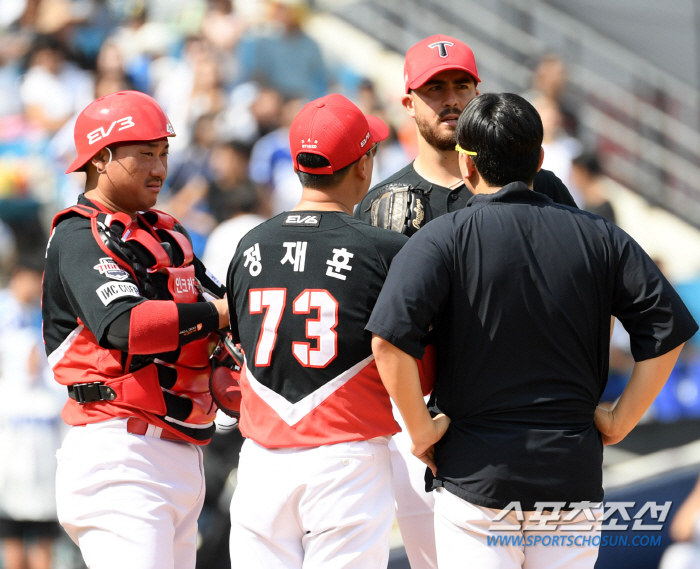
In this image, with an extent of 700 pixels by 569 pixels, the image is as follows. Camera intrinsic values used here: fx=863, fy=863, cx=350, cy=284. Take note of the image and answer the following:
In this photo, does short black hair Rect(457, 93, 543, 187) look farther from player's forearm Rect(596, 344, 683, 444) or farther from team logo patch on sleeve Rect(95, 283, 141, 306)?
team logo patch on sleeve Rect(95, 283, 141, 306)

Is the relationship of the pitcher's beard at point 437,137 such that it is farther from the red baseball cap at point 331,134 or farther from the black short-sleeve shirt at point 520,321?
the black short-sleeve shirt at point 520,321

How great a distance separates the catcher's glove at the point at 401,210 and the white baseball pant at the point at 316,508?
0.79m

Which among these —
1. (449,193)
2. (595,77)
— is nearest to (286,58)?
(595,77)

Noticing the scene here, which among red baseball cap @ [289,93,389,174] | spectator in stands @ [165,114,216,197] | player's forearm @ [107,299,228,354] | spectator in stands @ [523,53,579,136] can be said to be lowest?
spectator in stands @ [165,114,216,197]

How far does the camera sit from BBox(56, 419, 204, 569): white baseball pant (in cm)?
272

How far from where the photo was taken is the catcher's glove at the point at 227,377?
2.91 m

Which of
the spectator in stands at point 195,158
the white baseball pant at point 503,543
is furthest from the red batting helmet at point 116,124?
the spectator in stands at point 195,158

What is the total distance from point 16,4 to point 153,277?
7.49m

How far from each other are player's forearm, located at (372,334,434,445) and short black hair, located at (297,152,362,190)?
57 cm

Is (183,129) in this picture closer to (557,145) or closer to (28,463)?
(557,145)

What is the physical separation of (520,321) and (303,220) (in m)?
0.72

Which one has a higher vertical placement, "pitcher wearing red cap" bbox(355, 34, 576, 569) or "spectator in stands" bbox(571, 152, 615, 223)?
"pitcher wearing red cap" bbox(355, 34, 576, 569)

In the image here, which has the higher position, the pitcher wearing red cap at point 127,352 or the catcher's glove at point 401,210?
the catcher's glove at point 401,210

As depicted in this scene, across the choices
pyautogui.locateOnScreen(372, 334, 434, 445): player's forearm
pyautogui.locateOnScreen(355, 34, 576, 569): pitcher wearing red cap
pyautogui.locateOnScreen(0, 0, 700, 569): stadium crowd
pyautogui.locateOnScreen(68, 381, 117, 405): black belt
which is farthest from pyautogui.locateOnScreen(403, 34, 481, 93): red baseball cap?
pyautogui.locateOnScreen(0, 0, 700, 569): stadium crowd
